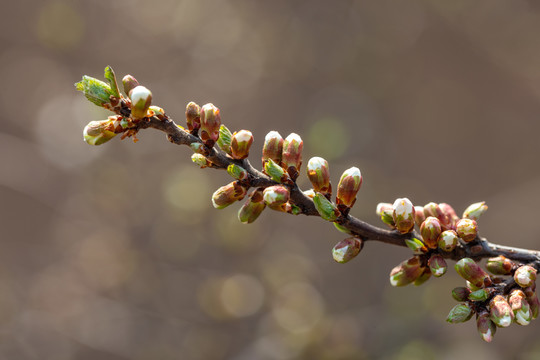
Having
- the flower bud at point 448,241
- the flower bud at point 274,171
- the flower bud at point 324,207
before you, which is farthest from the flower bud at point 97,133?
the flower bud at point 448,241

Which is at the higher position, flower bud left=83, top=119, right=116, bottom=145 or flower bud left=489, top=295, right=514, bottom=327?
flower bud left=83, top=119, right=116, bottom=145

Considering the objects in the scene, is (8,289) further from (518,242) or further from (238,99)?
(518,242)

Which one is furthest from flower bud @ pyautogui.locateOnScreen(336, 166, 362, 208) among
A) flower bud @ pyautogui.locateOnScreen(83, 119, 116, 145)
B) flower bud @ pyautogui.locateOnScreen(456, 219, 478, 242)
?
flower bud @ pyautogui.locateOnScreen(83, 119, 116, 145)

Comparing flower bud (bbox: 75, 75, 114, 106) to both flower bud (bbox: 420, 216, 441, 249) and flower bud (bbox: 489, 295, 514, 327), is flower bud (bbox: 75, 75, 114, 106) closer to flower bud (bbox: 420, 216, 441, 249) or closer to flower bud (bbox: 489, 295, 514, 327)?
flower bud (bbox: 420, 216, 441, 249)

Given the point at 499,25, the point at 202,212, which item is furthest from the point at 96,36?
the point at 499,25

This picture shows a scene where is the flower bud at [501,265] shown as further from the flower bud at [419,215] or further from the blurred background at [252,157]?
the blurred background at [252,157]
